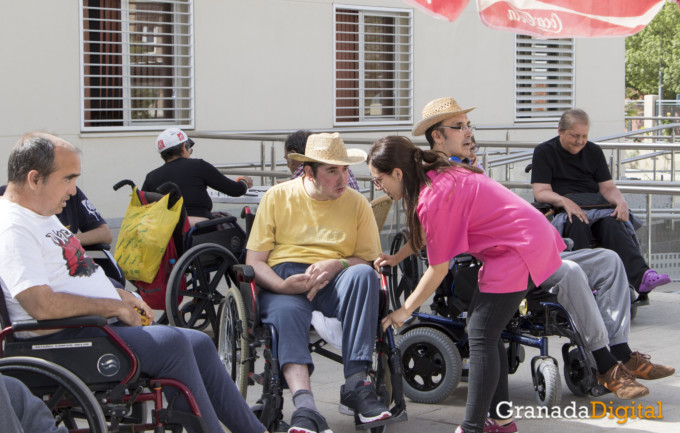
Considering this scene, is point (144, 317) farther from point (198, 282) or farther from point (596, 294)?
point (596, 294)

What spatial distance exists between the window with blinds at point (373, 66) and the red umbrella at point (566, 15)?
310 inches

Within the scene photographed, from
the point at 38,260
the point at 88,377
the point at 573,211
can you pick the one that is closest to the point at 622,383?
the point at 573,211

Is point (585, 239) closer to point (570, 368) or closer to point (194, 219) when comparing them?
point (570, 368)

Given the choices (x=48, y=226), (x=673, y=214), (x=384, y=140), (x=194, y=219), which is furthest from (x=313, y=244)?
(x=673, y=214)

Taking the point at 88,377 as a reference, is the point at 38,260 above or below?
above

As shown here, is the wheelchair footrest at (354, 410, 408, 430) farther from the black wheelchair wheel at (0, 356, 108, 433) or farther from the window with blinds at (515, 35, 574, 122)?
the window with blinds at (515, 35, 574, 122)

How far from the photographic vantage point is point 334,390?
Result: 5.30m

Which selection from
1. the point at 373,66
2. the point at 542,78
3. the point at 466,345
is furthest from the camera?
the point at 542,78

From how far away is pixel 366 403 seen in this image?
421cm

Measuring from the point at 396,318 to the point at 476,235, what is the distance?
51 centimetres

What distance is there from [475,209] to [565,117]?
2.52 meters

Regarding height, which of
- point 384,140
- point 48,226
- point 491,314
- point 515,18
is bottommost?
point 491,314

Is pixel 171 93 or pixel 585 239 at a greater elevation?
pixel 171 93

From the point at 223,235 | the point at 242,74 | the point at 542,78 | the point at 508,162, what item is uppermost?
the point at 542,78
